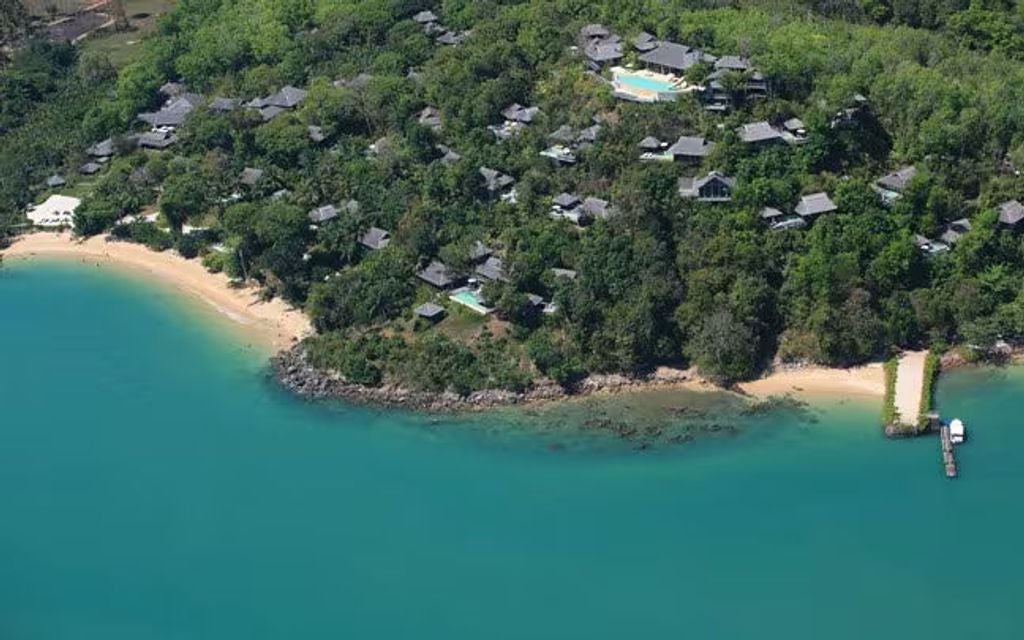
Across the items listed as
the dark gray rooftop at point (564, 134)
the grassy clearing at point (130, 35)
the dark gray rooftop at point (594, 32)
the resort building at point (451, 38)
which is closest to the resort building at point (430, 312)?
the dark gray rooftop at point (564, 134)

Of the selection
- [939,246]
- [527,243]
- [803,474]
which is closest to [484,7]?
[527,243]

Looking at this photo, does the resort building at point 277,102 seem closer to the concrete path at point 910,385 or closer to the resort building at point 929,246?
the resort building at point 929,246

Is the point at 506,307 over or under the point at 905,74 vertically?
under

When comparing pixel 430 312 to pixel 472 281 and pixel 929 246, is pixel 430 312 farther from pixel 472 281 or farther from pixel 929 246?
pixel 929 246

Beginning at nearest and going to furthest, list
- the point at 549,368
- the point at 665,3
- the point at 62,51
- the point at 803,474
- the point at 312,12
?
the point at 803,474
the point at 549,368
the point at 665,3
the point at 312,12
the point at 62,51

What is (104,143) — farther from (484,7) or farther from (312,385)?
(312,385)

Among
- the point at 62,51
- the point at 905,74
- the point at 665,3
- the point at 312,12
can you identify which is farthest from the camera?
the point at 62,51

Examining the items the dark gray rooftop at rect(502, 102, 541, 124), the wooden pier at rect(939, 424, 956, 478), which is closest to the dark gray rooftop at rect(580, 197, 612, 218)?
the dark gray rooftop at rect(502, 102, 541, 124)

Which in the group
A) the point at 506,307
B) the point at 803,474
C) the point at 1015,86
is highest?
the point at 1015,86
